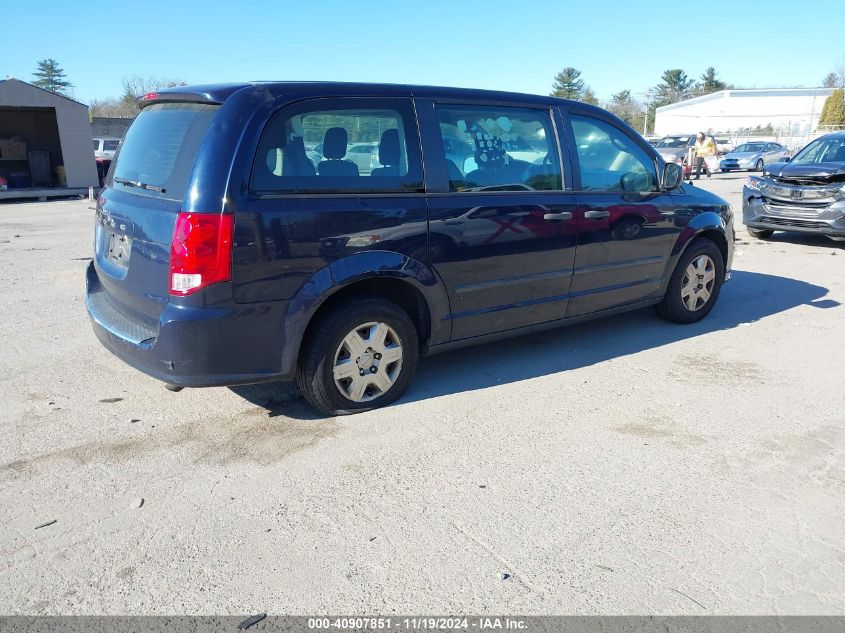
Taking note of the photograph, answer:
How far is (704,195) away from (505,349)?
2.36m

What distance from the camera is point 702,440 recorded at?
388cm

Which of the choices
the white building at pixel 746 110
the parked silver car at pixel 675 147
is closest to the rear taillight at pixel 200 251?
the parked silver car at pixel 675 147

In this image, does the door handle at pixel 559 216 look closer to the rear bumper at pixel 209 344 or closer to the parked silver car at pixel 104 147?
the rear bumper at pixel 209 344

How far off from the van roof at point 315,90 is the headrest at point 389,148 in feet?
0.77

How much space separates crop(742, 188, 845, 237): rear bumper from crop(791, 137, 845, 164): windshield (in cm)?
98

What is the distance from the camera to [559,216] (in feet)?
15.8

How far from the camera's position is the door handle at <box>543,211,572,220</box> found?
4.75 meters

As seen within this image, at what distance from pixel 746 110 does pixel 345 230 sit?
74.2 metres

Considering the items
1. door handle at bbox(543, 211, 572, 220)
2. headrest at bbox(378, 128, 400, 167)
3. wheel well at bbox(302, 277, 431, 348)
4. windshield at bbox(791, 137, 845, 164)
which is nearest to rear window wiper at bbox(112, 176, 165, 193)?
wheel well at bbox(302, 277, 431, 348)

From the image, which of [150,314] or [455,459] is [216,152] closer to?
[150,314]

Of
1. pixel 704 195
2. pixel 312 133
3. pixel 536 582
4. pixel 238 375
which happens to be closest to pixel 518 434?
pixel 536 582

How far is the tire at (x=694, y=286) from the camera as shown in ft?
19.4

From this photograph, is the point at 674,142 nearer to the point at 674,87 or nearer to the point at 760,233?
the point at 760,233

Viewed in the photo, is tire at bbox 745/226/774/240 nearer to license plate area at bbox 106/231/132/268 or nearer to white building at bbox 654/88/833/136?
license plate area at bbox 106/231/132/268
